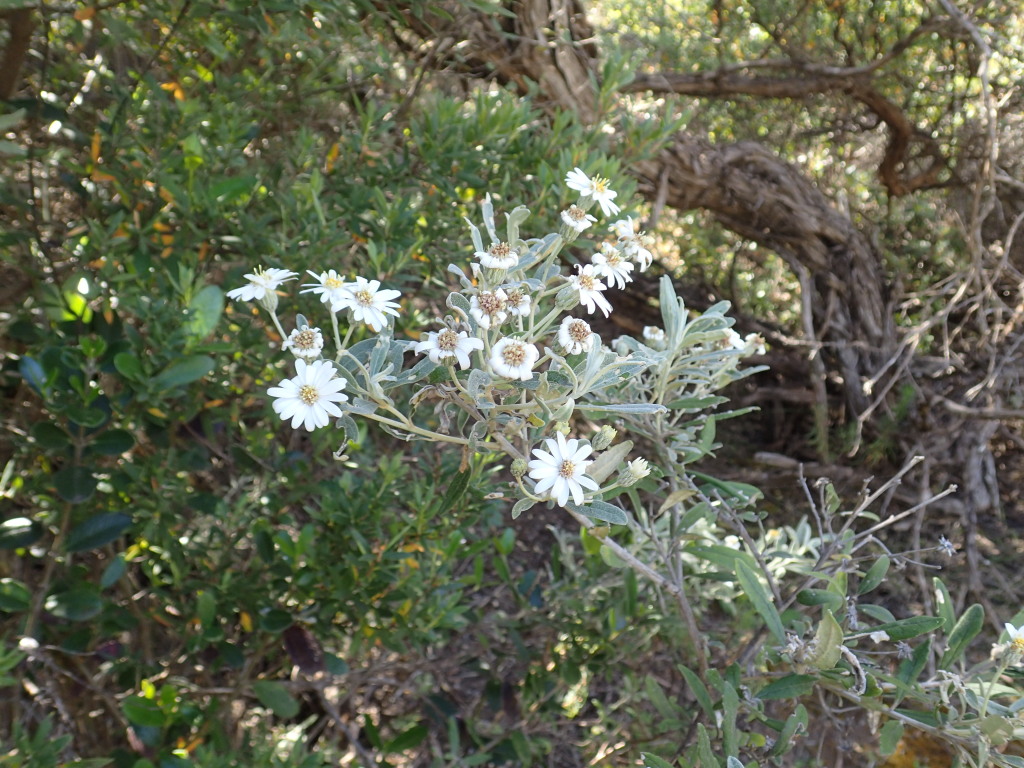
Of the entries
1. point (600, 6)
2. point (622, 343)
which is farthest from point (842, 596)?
point (600, 6)

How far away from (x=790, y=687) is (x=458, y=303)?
0.74 metres

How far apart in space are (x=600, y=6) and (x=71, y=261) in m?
2.58

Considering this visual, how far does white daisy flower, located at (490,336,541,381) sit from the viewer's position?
Answer: 2.76 feet

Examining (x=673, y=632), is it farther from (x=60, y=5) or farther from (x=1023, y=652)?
(x=60, y=5)

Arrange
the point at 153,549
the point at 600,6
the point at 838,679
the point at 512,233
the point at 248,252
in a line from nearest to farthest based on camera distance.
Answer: the point at 512,233, the point at 838,679, the point at 248,252, the point at 153,549, the point at 600,6

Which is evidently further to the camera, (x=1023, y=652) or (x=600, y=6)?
(x=600, y=6)

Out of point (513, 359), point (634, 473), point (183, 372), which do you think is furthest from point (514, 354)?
point (183, 372)

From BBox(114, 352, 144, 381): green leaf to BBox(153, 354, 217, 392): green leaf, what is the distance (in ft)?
0.10

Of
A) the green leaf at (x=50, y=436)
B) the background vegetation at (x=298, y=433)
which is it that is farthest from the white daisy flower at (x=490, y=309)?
the green leaf at (x=50, y=436)

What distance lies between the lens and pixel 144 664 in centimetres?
167

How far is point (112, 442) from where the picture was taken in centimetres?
142

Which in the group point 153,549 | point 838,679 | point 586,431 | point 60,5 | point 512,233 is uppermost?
point 60,5

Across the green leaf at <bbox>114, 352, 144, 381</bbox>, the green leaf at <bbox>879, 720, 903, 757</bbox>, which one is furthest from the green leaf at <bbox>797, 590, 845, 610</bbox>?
the green leaf at <bbox>114, 352, 144, 381</bbox>

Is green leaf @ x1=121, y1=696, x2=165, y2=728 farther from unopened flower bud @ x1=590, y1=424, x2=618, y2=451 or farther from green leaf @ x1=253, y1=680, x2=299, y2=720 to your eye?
unopened flower bud @ x1=590, y1=424, x2=618, y2=451
